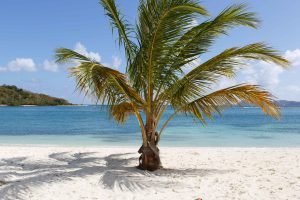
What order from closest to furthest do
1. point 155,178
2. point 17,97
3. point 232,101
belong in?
point 155,178 → point 232,101 → point 17,97

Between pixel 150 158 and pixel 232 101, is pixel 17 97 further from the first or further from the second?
pixel 232 101

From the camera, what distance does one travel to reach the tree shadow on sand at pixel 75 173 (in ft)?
17.0

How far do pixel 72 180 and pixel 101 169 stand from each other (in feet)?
3.21

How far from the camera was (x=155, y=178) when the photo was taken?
229 inches

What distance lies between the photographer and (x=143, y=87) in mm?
6484

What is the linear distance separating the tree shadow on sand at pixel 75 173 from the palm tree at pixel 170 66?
53 centimetres

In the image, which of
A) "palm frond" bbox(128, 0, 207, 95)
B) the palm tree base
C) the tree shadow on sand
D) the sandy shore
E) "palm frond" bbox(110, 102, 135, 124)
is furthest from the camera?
"palm frond" bbox(110, 102, 135, 124)

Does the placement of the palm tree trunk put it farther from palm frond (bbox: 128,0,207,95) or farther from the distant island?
the distant island

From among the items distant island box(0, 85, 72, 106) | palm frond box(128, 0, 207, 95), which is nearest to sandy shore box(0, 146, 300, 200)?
palm frond box(128, 0, 207, 95)

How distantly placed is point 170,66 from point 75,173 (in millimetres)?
2582

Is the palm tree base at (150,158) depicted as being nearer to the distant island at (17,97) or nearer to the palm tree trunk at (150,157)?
the palm tree trunk at (150,157)

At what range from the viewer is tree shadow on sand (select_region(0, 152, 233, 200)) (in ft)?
17.0

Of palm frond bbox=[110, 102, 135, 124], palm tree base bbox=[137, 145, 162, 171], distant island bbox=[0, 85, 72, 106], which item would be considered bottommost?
palm tree base bbox=[137, 145, 162, 171]

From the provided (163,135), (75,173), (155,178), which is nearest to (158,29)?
(155,178)
